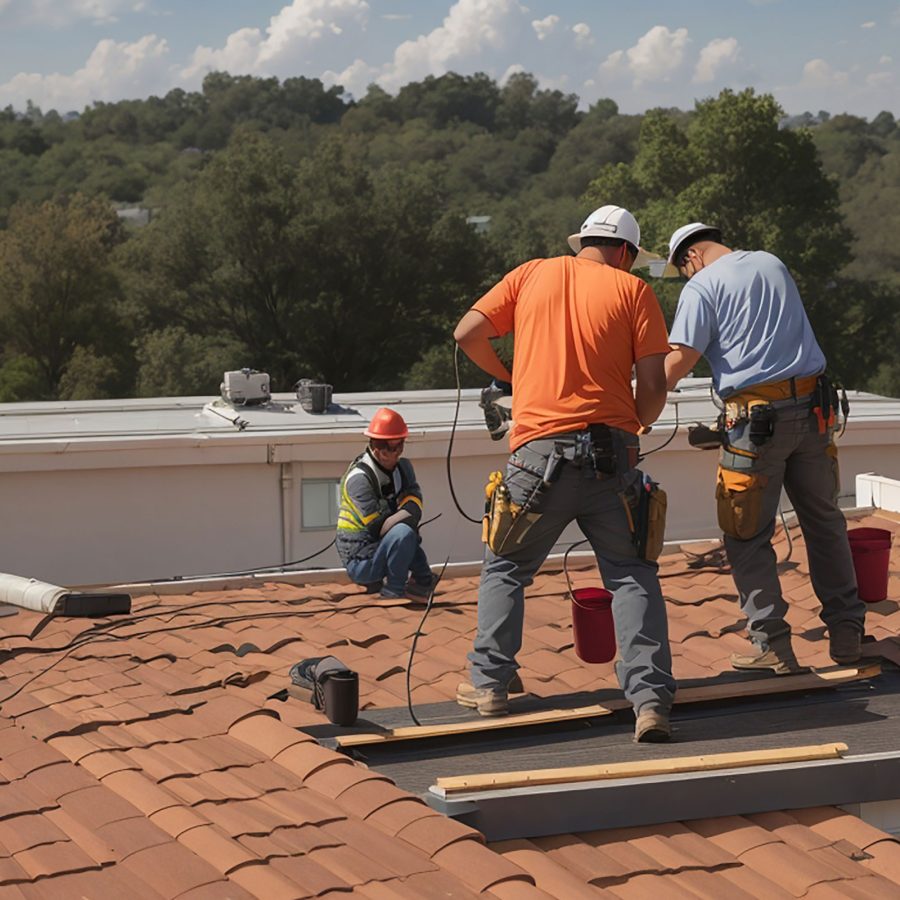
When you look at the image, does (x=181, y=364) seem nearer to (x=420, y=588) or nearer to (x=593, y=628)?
(x=420, y=588)

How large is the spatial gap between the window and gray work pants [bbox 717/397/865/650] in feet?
21.8

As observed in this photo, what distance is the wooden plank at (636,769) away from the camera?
172 inches

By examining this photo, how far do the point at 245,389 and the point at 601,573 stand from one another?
8.40 m

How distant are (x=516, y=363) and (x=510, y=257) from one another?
129 feet

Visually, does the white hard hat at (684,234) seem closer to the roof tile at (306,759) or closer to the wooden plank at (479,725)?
the wooden plank at (479,725)

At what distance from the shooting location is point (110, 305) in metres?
43.1

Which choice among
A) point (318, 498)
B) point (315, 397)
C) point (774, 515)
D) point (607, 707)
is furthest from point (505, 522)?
point (315, 397)

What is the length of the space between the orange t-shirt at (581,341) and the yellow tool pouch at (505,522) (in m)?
0.22

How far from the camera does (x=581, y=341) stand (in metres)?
5.22

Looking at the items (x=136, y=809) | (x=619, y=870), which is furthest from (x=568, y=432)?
(x=136, y=809)

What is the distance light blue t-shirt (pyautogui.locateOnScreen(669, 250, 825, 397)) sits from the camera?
579 cm

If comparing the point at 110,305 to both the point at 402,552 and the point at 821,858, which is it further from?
the point at 821,858

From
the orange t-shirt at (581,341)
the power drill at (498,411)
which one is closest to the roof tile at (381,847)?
the orange t-shirt at (581,341)

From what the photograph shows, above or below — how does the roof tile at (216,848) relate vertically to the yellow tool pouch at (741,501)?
below
